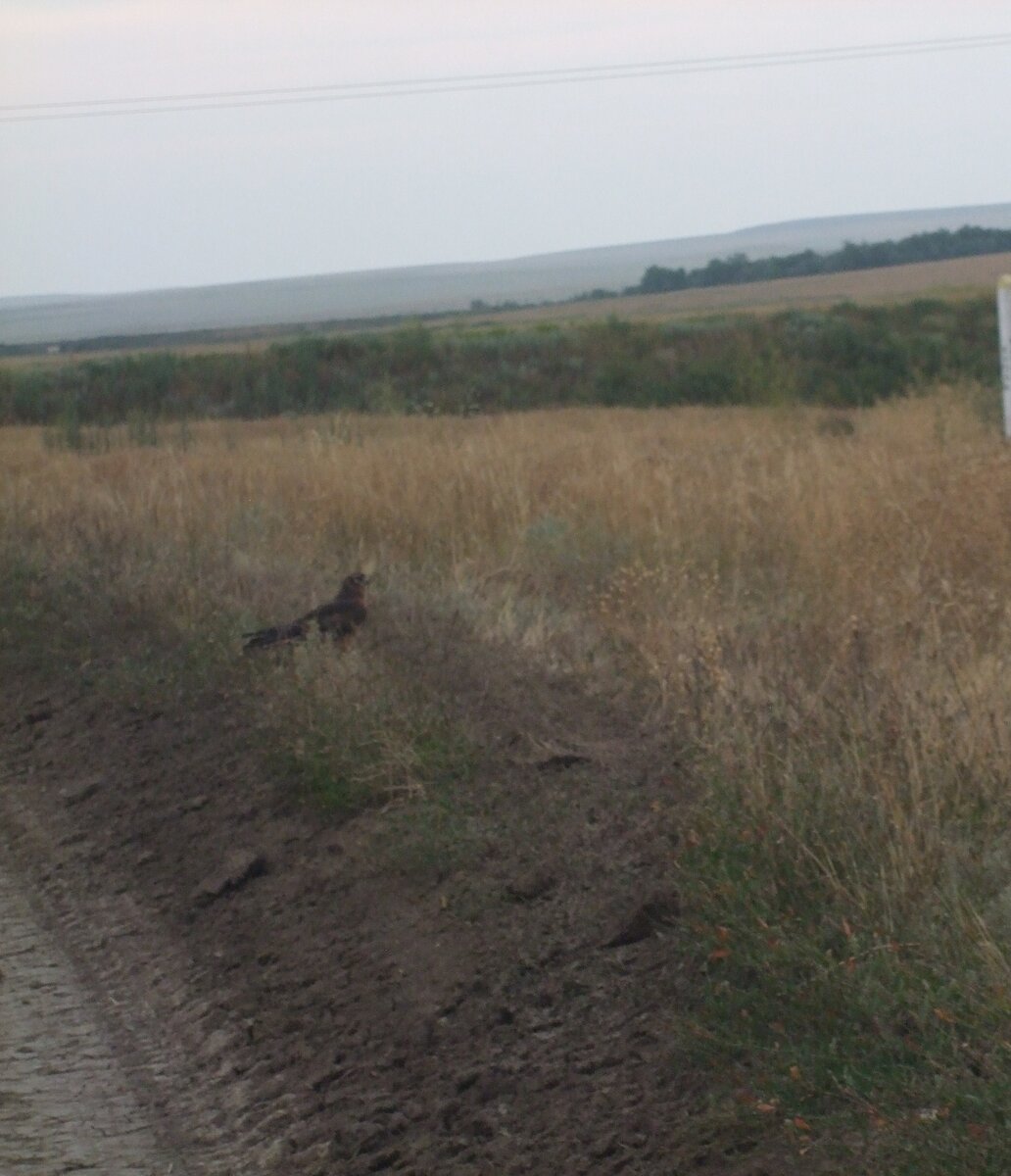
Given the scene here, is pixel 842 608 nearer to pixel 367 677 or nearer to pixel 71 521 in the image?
pixel 367 677

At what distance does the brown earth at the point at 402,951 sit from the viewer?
389cm

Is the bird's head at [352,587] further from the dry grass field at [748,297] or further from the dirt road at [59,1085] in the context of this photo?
the dry grass field at [748,297]

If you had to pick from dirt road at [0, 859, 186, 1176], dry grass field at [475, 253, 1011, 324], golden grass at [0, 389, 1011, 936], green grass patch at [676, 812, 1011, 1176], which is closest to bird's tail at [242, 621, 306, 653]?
golden grass at [0, 389, 1011, 936]

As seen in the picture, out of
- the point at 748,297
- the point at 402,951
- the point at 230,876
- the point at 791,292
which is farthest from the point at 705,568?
the point at 748,297

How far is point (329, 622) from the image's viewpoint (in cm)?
736

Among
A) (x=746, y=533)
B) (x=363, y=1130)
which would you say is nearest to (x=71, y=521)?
(x=746, y=533)

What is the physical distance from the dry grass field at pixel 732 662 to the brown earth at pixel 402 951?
0.35 feet

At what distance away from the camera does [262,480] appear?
13180 mm

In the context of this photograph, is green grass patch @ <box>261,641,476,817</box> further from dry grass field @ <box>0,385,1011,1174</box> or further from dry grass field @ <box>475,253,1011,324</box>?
dry grass field @ <box>475,253,1011,324</box>

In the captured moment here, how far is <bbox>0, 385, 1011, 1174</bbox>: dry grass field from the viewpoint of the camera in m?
3.60

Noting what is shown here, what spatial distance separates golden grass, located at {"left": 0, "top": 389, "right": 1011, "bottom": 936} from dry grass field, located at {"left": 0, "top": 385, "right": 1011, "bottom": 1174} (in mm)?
23

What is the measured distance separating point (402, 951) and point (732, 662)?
2049mm

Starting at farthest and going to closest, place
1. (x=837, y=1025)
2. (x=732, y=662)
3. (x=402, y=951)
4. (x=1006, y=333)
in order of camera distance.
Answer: (x=1006, y=333)
(x=732, y=662)
(x=402, y=951)
(x=837, y=1025)

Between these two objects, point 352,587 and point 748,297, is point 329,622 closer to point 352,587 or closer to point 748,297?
point 352,587
